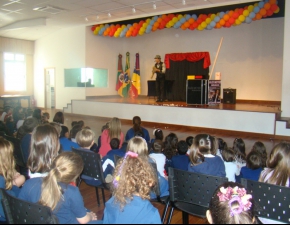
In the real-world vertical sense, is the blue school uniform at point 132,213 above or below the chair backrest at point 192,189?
above

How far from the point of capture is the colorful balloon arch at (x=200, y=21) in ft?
23.0

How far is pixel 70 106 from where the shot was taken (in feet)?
36.7

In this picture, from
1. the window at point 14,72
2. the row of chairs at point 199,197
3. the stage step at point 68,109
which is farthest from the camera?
the window at point 14,72

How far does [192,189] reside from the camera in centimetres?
201

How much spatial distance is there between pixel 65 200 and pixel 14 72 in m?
13.0

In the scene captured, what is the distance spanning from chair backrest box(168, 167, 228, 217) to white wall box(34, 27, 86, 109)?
9.39 m

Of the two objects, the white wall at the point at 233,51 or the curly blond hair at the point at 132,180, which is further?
the white wall at the point at 233,51

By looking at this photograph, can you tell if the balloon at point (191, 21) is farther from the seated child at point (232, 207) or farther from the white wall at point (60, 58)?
the seated child at point (232, 207)

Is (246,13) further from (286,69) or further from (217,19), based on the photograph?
(286,69)

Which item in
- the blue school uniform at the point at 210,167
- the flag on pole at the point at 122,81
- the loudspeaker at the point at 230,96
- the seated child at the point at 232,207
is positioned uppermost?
the flag on pole at the point at 122,81

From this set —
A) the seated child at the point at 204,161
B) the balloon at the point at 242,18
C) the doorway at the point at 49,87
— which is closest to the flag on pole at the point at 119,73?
the doorway at the point at 49,87

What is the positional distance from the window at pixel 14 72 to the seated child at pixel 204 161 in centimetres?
1247

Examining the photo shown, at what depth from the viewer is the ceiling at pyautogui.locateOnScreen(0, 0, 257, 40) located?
773cm

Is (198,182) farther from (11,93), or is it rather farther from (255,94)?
(11,93)
